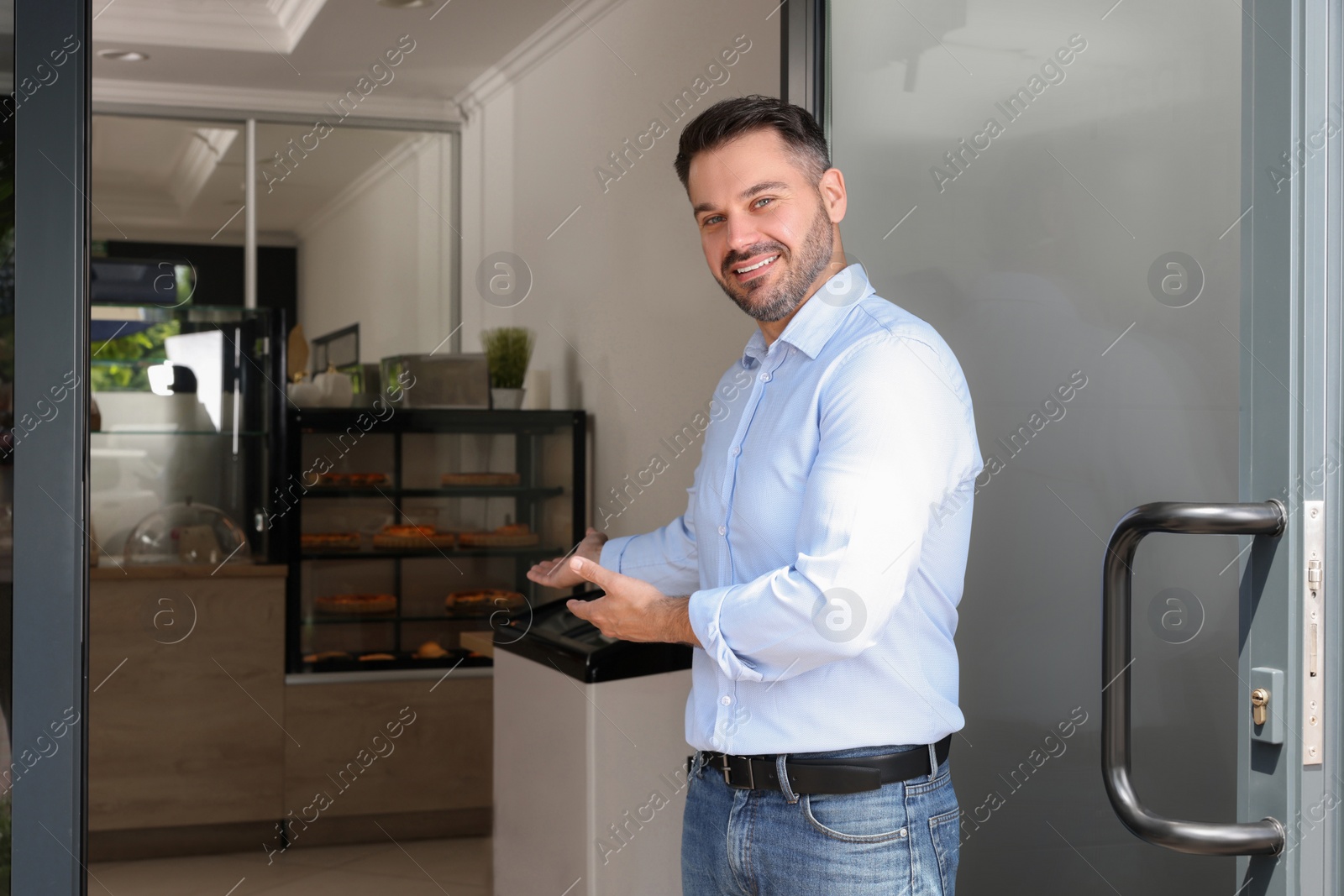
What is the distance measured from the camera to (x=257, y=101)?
17.9 feet

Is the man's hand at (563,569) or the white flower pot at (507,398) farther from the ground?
the white flower pot at (507,398)

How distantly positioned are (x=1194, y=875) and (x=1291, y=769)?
15.3 inches

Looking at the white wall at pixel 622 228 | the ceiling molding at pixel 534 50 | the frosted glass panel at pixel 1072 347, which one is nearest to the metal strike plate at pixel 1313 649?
the frosted glass panel at pixel 1072 347

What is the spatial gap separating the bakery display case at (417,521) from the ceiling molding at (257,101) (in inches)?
63.5

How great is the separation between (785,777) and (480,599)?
10.9 feet

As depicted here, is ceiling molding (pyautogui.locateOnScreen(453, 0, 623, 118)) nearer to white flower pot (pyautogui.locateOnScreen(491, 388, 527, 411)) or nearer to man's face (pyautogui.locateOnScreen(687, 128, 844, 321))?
white flower pot (pyautogui.locateOnScreen(491, 388, 527, 411))

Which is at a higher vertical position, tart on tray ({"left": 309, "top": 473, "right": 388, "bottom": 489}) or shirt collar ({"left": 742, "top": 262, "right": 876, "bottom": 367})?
shirt collar ({"left": 742, "top": 262, "right": 876, "bottom": 367})

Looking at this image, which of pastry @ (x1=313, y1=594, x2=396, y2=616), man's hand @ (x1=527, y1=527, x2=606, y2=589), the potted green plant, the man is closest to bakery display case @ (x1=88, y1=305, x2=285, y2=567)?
pastry @ (x1=313, y1=594, x2=396, y2=616)

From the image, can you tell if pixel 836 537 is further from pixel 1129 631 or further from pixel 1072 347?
pixel 1072 347

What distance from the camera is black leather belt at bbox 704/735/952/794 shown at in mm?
1395

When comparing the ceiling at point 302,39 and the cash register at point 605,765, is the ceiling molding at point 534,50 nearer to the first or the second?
the ceiling at point 302,39

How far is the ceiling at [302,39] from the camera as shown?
4461 mm

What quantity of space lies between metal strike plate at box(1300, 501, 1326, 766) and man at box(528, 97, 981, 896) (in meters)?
0.38

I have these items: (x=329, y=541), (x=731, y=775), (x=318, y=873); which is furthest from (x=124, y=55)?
(x=731, y=775)
